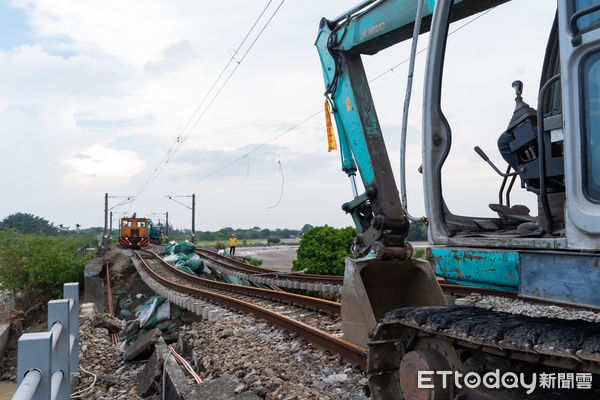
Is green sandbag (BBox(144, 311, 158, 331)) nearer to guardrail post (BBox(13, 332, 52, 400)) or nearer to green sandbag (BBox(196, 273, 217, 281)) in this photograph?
green sandbag (BBox(196, 273, 217, 281))

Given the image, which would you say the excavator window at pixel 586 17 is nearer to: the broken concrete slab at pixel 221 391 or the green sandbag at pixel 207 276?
the broken concrete slab at pixel 221 391

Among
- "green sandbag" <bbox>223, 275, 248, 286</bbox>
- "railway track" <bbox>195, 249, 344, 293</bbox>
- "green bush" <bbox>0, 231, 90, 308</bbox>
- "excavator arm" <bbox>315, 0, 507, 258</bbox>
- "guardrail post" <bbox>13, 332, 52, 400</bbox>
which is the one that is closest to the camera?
"guardrail post" <bbox>13, 332, 52, 400</bbox>

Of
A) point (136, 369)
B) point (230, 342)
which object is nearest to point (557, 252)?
point (230, 342)

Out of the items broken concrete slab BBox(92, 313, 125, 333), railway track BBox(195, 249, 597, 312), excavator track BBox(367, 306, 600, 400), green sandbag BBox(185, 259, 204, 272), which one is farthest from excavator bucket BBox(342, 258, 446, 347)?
green sandbag BBox(185, 259, 204, 272)

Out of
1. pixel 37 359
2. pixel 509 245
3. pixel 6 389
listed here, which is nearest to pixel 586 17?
pixel 509 245

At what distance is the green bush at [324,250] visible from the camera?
633 inches

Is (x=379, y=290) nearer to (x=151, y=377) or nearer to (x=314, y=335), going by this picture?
(x=314, y=335)

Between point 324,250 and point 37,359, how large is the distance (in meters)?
14.3

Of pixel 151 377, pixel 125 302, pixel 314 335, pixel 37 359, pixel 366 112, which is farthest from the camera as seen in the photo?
pixel 125 302

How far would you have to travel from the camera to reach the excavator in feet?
6.00

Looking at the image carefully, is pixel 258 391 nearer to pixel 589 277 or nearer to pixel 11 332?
pixel 589 277

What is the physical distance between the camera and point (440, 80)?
286 centimetres

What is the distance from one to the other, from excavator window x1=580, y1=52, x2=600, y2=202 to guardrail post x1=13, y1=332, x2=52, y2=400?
2765 mm

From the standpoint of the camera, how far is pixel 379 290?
4680 millimetres
